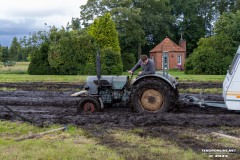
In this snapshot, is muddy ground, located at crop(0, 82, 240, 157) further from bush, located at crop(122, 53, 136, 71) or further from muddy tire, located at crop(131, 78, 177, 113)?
bush, located at crop(122, 53, 136, 71)

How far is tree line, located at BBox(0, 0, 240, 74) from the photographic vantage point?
113 feet

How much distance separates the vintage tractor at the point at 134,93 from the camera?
1093 centimetres

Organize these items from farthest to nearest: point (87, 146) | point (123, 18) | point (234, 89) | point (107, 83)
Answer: point (123, 18) < point (107, 83) < point (234, 89) < point (87, 146)

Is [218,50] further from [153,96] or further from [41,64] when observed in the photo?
[153,96]

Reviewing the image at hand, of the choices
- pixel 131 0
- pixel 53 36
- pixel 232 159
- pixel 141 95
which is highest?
pixel 131 0

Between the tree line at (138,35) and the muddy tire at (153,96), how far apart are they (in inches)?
361

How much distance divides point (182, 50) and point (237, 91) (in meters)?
42.2

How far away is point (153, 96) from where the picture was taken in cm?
1101

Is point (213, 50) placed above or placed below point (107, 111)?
above

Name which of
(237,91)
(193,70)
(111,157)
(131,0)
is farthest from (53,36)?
(111,157)

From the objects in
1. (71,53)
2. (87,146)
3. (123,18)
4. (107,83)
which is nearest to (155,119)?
(107,83)

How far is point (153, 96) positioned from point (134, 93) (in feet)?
1.70

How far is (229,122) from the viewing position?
966 cm

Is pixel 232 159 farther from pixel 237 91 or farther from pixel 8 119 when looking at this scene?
pixel 8 119
